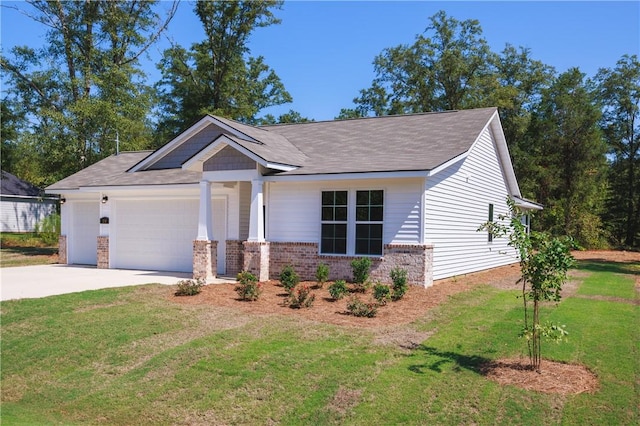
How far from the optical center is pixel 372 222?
13820 mm

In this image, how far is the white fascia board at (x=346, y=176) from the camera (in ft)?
41.4

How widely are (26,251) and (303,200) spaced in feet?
60.4

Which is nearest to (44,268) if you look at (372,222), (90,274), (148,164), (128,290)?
(90,274)

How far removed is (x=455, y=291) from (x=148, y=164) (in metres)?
11.5

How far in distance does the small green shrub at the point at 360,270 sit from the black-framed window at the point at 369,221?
81cm

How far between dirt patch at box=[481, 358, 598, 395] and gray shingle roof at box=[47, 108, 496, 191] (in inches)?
238

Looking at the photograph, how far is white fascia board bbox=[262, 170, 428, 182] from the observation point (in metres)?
12.6

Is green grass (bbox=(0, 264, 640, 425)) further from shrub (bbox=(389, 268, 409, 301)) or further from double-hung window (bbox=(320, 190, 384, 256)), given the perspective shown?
double-hung window (bbox=(320, 190, 384, 256))

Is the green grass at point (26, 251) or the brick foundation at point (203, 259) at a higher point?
the brick foundation at point (203, 259)

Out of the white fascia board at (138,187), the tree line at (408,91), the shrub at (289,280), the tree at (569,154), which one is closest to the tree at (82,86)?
the tree line at (408,91)

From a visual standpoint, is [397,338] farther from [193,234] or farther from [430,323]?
[193,234]

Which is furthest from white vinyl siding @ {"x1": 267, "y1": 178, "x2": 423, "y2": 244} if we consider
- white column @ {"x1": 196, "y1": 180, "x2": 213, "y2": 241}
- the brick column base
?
white column @ {"x1": 196, "y1": 180, "x2": 213, "y2": 241}

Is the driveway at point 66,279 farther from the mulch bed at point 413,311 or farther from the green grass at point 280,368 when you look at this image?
the mulch bed at point 413,311

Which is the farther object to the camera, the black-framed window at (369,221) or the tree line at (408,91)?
the tree line at (408,91)
